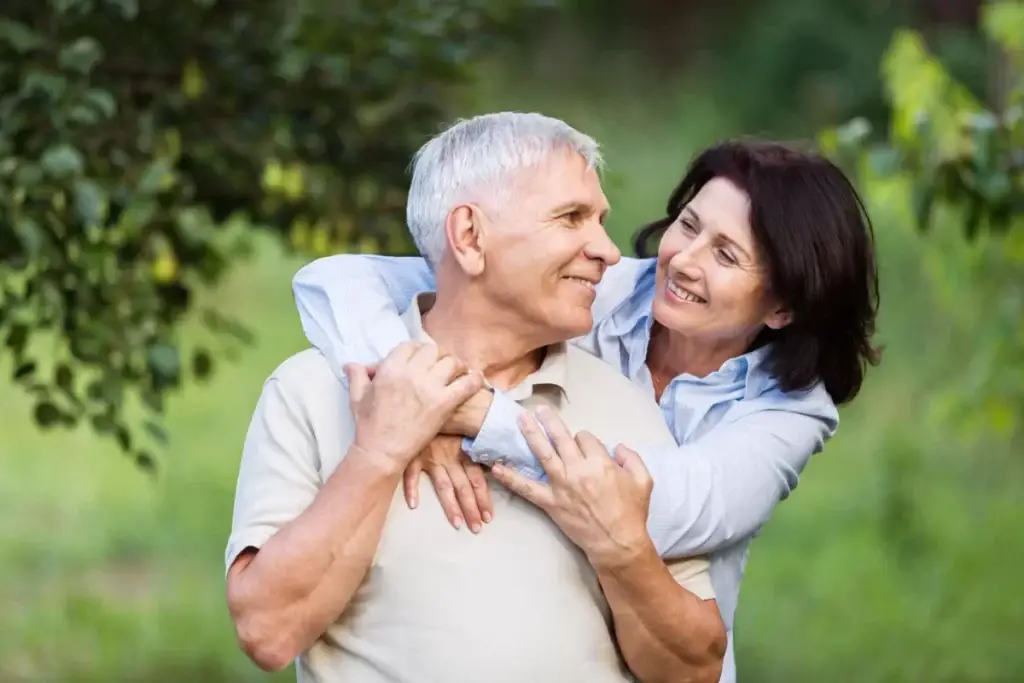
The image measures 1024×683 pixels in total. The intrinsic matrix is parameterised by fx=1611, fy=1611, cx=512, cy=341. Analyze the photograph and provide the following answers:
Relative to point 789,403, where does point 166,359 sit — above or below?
below

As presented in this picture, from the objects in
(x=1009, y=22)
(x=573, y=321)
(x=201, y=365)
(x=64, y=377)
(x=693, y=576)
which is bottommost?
(x=201, y=365)

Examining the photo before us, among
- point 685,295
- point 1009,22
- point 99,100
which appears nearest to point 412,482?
point 685,295

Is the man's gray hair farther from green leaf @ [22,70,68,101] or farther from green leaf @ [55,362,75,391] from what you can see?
green leaf @ [55,362,75,391]

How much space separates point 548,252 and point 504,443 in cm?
26

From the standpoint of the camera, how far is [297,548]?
1.98 metres

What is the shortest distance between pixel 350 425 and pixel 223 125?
1537 mm

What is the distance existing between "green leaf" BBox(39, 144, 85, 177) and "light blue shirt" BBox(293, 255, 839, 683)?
2.10 feet

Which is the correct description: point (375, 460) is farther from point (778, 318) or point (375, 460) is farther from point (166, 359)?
point (166, 359)

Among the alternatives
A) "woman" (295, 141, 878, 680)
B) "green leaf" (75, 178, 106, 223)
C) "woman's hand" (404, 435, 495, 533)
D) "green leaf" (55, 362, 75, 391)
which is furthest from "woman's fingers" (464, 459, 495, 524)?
"green leaf" (55, 362, 75, 391)

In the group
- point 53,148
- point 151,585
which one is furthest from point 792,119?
point 53,148

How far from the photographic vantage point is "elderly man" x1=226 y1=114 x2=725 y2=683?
2016 mm

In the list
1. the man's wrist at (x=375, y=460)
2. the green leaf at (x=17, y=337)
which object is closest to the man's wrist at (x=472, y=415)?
the man's wrist at (x=375, y=460)

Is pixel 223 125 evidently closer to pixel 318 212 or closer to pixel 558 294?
pixel 318 212

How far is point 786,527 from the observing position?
21.3 ft
